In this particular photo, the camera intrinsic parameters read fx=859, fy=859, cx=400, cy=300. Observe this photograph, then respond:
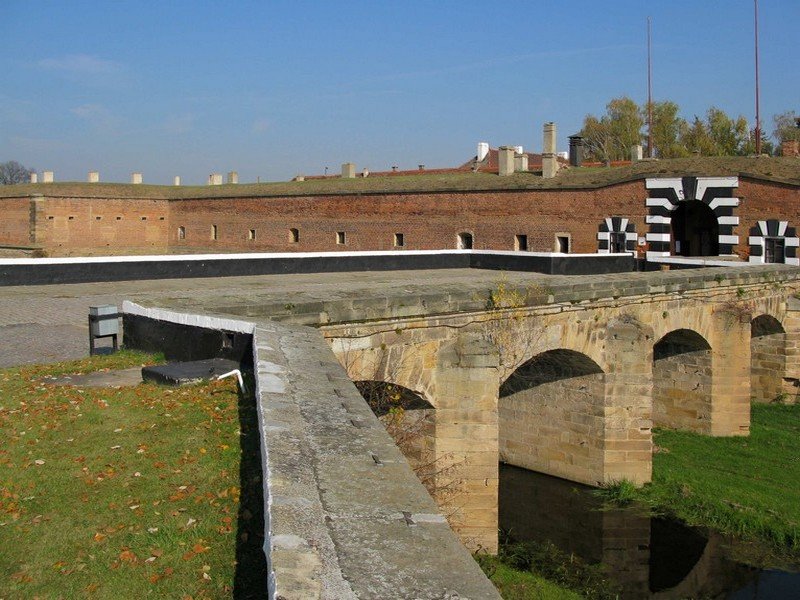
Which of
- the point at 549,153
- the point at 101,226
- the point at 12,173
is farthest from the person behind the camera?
the point at 12,173

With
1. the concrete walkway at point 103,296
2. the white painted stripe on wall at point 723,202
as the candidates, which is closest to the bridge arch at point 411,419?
the concrete walkway at point 103,296

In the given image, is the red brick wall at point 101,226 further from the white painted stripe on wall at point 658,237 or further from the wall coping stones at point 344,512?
the wall coping stones at point 344,512

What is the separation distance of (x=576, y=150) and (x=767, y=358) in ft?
46.0

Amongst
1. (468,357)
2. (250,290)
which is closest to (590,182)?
(250,290)

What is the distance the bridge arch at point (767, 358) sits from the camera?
1797 centimetres

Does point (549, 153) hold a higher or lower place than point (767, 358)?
higher

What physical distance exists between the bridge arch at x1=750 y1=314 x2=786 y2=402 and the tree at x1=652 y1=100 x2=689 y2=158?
3611 cm

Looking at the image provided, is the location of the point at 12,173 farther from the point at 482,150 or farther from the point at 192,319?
the point at 192,319

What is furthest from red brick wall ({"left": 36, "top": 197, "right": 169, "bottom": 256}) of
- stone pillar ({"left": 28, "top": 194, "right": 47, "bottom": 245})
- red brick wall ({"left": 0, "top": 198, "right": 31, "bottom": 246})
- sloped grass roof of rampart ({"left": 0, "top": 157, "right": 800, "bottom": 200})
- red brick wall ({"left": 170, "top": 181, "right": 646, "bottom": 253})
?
red brick wall ({"left": 170, "top": 181, "right": 646, "bottom": 253})

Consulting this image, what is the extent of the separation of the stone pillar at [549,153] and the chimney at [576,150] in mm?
3624

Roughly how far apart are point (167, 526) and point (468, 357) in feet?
20.9

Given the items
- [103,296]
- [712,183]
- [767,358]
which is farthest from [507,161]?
[103,296]

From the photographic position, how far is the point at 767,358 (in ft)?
60.6

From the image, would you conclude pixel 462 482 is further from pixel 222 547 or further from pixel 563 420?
pixel 222 547
